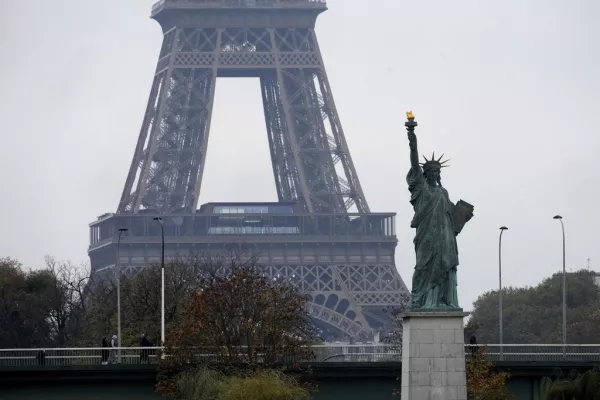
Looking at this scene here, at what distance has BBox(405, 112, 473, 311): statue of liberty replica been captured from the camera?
2089 inches

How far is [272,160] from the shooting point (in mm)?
174750

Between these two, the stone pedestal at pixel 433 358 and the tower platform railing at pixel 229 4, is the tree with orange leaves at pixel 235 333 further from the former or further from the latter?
the tower platform railing at pixel 229 4

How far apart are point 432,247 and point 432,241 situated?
16cm

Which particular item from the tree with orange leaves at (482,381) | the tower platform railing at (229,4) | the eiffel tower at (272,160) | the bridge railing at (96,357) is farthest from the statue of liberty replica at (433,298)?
the tower platform railing at (229,4)

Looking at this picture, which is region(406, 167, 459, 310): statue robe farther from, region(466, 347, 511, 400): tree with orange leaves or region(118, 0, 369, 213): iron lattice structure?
region(118, 0, 369, 213): iron lattice structure

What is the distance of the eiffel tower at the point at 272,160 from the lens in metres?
164

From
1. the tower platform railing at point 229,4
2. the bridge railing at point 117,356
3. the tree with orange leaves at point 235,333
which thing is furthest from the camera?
the tower platform railing at point 229,4

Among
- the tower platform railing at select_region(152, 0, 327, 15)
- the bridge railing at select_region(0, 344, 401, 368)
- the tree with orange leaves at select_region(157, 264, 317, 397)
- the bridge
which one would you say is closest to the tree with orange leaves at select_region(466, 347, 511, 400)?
the bridge

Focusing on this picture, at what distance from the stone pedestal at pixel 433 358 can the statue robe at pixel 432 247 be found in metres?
0.49

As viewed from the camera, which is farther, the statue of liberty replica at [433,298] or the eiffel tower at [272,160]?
the eiffel tower at [272,160]

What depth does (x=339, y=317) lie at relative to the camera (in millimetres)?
151875

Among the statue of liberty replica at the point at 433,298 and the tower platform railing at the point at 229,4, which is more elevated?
the tower platform railing at the point at 229,4

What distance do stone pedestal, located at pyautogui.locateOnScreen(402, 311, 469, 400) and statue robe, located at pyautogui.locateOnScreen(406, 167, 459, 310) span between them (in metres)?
0.49

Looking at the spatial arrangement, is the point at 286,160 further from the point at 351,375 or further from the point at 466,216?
the point at 466,216
